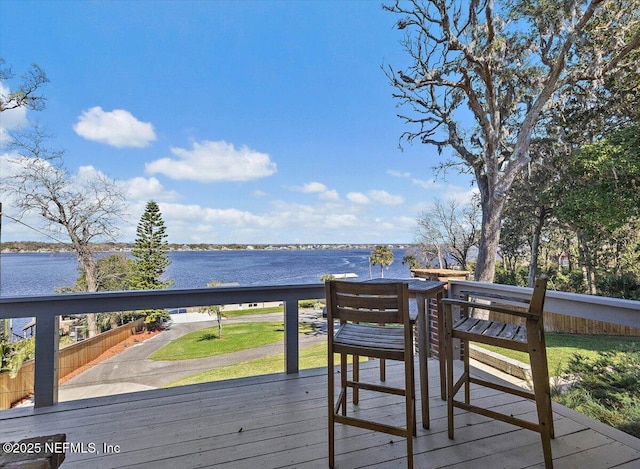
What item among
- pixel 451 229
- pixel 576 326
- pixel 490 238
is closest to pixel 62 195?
pixel 490 238

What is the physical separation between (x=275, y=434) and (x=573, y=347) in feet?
11.2

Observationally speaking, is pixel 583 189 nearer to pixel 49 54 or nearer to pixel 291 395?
pixel 291 395

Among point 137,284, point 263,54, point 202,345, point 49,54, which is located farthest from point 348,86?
point 137,284

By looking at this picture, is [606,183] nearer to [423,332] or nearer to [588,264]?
[588,264]

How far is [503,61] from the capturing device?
817 cm

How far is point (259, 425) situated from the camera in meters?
2.16

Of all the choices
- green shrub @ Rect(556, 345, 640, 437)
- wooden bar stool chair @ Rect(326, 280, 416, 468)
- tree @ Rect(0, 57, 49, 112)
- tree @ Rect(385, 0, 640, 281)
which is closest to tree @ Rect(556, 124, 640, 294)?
tree @ Rect(385, 0, 640, 281)

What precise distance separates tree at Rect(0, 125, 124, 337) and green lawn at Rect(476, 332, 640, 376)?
14.4 metres

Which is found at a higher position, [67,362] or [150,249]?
[150,249]

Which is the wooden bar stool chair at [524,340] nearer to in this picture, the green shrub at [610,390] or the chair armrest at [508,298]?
the chair armrest at [508,298]

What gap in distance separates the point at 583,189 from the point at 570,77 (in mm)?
2573

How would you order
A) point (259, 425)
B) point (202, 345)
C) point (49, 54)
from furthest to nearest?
point (49, 54) < point (202, 345) < point (259, 425)

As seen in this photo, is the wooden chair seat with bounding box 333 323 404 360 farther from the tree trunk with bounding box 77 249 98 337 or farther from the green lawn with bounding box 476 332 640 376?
the tree trunk with bounding box 77 249 98 337

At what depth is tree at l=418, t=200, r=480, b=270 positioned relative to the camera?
13.7 m
